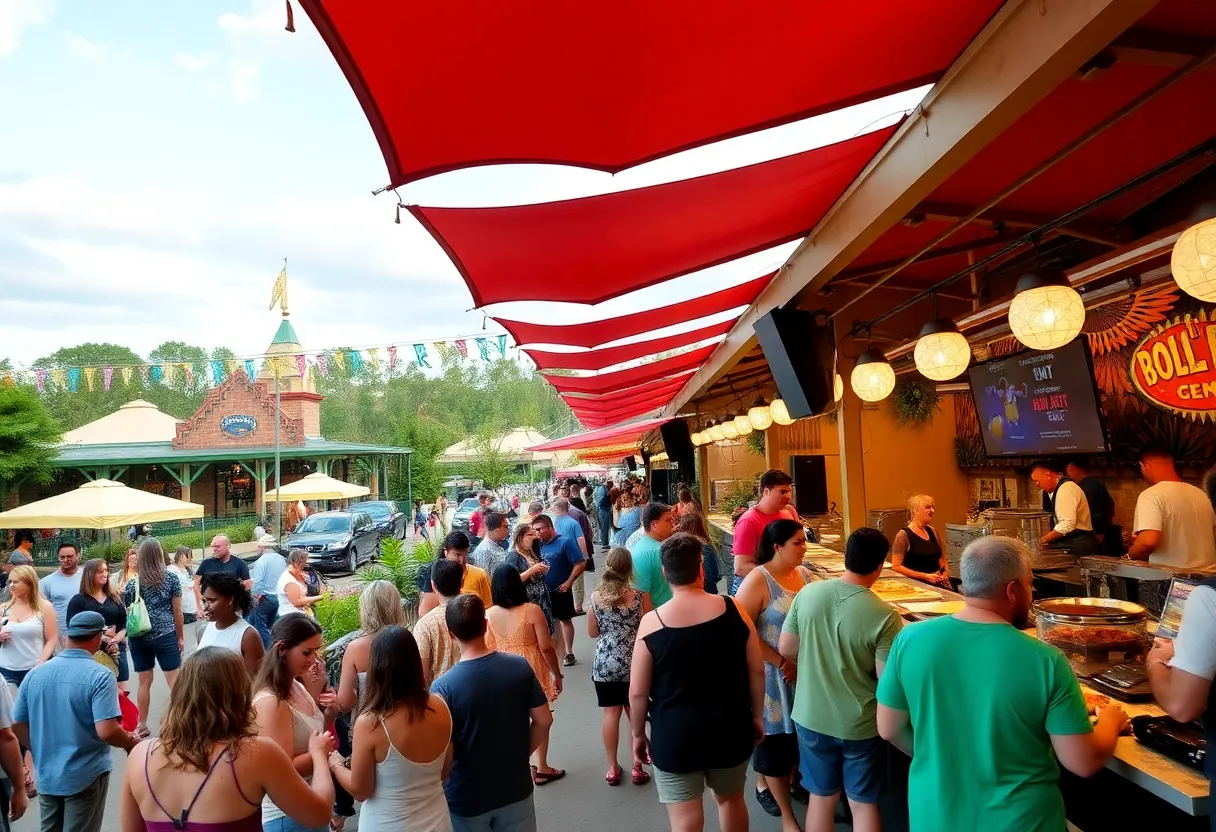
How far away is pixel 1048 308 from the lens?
3.18 meters

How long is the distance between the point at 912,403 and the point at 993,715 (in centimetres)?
937

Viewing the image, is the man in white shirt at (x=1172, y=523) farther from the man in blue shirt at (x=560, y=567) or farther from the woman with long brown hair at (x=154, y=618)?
the woman with long brown hair at (x=154, y=618)

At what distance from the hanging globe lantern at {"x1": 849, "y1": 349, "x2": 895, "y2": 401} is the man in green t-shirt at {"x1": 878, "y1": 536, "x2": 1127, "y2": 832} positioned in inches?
111

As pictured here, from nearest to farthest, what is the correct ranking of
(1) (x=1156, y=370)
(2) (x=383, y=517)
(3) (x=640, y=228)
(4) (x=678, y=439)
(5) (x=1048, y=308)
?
(5) (x=1048, y=308) → (3) (x=640, y=228) → (1) (x=1156, y=370) → (4) (x=678, y=439) → (2) (x=383, y=517)

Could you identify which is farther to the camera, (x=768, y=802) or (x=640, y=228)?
(x=768, y=802)

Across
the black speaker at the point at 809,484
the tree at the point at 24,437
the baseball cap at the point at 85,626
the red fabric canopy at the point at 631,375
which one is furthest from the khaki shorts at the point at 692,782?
the tree at the point at 24,437

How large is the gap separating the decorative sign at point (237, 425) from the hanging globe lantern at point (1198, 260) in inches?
1309

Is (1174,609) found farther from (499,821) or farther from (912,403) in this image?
(912,403)

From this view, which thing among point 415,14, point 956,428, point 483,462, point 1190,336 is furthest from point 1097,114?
point 483,462

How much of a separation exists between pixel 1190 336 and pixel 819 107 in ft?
19.2

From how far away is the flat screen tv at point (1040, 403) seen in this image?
6.51 m

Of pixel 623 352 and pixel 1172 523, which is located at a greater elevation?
pixel 623 352

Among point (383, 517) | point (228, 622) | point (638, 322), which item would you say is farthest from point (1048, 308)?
point (383, 517)

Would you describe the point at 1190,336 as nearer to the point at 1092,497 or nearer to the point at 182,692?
the point at 1092,497
